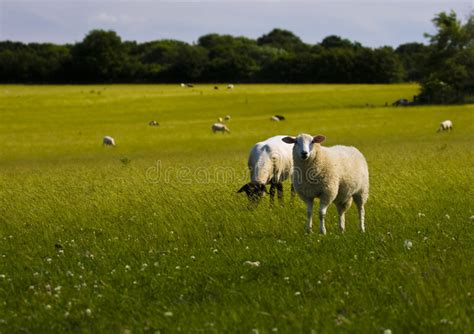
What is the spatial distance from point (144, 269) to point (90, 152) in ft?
109

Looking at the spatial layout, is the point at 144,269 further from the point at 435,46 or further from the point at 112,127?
the point at 435,46

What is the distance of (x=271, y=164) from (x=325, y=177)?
369 cm

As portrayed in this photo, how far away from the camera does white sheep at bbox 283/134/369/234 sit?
1072 cm

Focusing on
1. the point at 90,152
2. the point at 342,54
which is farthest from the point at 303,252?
the point at 342,54

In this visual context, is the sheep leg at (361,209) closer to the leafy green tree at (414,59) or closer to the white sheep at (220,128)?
the white sheep at (220,128)

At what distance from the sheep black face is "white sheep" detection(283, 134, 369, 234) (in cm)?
160

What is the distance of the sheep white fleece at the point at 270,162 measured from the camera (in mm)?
13922

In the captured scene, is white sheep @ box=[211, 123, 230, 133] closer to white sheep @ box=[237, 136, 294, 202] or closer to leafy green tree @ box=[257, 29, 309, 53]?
white sheep @ box=[237, 136, 294, 202]

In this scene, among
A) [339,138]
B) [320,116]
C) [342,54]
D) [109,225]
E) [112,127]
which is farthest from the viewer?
[342,54]

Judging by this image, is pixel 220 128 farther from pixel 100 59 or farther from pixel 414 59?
pixel 100 59

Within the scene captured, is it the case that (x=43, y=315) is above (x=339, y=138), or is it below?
above

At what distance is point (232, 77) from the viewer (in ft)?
392

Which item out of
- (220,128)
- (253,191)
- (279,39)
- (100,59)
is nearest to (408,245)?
(253,191)

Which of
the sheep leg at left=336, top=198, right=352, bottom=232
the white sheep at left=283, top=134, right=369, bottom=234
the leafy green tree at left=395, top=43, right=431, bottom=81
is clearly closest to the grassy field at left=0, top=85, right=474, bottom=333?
the sheep leg at left=336, top=198, right=352, bottom=232
